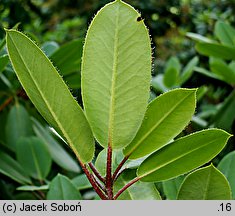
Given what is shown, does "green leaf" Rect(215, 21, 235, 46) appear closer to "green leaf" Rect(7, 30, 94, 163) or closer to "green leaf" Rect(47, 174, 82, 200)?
"green leaf" Rect(47, 174, 82, 200)

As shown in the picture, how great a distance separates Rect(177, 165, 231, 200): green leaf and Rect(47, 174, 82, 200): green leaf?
0.73ft

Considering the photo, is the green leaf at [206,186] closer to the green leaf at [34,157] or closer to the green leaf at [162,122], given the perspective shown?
the green leaf at [162,122]

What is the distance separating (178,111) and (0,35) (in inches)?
39.0

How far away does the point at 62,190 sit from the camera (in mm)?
775

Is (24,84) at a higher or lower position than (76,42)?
lower

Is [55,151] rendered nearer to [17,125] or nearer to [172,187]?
[17,125]

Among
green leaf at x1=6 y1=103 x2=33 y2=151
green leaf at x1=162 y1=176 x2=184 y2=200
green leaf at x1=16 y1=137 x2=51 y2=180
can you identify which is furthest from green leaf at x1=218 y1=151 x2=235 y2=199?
green leaf at x1=6 y1=103 x2=33 y2=151

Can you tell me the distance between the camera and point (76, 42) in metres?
1.13

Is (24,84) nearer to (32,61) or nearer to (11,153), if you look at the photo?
(32,61)

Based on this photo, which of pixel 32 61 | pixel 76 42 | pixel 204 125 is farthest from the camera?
pixel 204 125

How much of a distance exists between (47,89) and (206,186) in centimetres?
24

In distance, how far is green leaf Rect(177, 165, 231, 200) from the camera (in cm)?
59
